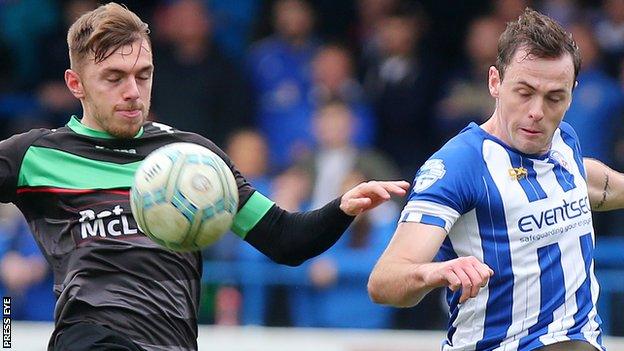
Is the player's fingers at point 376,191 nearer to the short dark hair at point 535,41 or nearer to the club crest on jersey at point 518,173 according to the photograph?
the club crest on jersey at point 518,173

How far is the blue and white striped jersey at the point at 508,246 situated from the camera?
5.25 m

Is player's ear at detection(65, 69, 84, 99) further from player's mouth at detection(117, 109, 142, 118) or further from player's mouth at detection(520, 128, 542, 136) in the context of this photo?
player's mouth at detection(520, 128, 542, 136)

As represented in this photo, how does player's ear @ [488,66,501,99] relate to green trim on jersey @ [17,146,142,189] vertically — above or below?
above

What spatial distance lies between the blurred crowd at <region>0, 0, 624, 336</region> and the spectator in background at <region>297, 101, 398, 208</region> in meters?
0.01

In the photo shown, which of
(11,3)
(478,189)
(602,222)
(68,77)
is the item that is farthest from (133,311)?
(11,3)

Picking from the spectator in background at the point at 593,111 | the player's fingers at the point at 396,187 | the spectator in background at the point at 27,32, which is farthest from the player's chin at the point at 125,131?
the spectator in background at the point at 27,32

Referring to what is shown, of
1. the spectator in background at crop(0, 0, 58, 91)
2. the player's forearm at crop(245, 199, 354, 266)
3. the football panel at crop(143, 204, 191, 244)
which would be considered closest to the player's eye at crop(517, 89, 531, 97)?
the player's forearm at crop(245, 199, 354, 266)

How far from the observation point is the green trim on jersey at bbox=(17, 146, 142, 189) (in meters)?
5.54

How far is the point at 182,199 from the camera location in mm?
4977

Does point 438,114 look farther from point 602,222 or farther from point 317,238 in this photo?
point 317,238

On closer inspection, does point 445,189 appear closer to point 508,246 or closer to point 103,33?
point 508,246

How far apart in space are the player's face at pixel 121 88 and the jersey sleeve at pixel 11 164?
1.16 ft

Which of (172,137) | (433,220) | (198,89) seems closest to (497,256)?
(433,220)

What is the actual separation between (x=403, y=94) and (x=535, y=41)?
581cm
